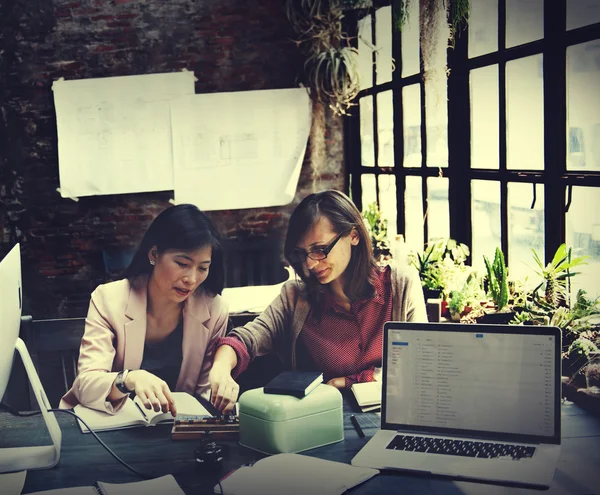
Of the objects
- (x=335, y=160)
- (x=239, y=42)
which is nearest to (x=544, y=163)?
(x=335, y=160)

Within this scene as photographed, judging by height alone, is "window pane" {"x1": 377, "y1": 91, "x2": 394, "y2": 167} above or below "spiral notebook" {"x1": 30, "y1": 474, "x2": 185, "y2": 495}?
above

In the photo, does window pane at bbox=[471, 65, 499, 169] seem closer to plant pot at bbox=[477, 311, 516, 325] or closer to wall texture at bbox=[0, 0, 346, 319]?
plant pot at bbox=[477, 311, 516, 325]

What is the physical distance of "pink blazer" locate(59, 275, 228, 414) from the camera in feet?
7.93

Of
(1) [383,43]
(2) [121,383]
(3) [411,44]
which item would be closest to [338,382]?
(2) [121,383]

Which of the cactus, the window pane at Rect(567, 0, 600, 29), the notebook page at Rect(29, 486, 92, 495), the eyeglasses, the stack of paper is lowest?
the notebook page at Rect(29, 486, 92, 495)

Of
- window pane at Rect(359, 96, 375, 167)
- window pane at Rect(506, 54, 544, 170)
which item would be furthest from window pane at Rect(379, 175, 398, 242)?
window pane at Rect(506, 54, 544, 170)

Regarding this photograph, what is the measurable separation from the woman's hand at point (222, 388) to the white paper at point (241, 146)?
9.09 feet

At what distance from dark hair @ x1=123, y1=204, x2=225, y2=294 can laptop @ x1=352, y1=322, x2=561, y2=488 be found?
752mm

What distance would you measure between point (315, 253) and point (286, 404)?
25.4 inches

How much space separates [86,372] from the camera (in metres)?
2.39

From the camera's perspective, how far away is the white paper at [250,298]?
9.11 ft

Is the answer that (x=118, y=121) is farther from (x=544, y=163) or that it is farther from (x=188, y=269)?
(x=544, y=163)

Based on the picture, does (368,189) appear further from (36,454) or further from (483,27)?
(36,454)

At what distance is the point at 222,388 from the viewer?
234 cm
